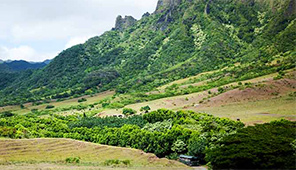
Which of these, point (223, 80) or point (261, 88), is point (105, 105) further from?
point (261, 88)

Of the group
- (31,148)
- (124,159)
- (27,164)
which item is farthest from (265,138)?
(31,148)

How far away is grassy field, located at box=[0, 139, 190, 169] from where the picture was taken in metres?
61.4

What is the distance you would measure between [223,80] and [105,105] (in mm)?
64193

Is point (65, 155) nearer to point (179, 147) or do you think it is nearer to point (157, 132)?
point (157, 132)

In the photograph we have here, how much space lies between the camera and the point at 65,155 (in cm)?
6969

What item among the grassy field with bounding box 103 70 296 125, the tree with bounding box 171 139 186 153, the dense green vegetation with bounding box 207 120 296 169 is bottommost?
the tree with bounding box 171 139 186 153

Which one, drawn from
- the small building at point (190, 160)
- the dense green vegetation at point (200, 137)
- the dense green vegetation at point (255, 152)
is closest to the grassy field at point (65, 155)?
the small building at point (190, 160)

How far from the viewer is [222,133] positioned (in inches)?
2756

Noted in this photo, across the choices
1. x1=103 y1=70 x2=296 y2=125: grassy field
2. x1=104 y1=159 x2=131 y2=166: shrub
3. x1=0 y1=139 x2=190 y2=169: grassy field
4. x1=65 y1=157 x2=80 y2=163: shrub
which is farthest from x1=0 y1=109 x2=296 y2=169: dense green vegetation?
x1=65 y1=157 x2=80 y2=163: shrub

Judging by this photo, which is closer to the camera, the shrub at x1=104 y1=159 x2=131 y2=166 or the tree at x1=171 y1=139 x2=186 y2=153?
the shrub at x1=104 y1=159 x2=131 y2=166

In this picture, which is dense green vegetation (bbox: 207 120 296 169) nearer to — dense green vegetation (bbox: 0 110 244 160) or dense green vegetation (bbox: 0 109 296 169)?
dense green vegetation (bbox: 0 109 296 169)

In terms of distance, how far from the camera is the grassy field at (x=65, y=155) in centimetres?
6144

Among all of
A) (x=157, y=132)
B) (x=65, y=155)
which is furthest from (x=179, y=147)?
(x=65, y=155)

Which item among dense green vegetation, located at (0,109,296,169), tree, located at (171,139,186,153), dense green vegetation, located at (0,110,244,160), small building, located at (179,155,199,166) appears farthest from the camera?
dense green vegetation, located at (0,110,244,160)
